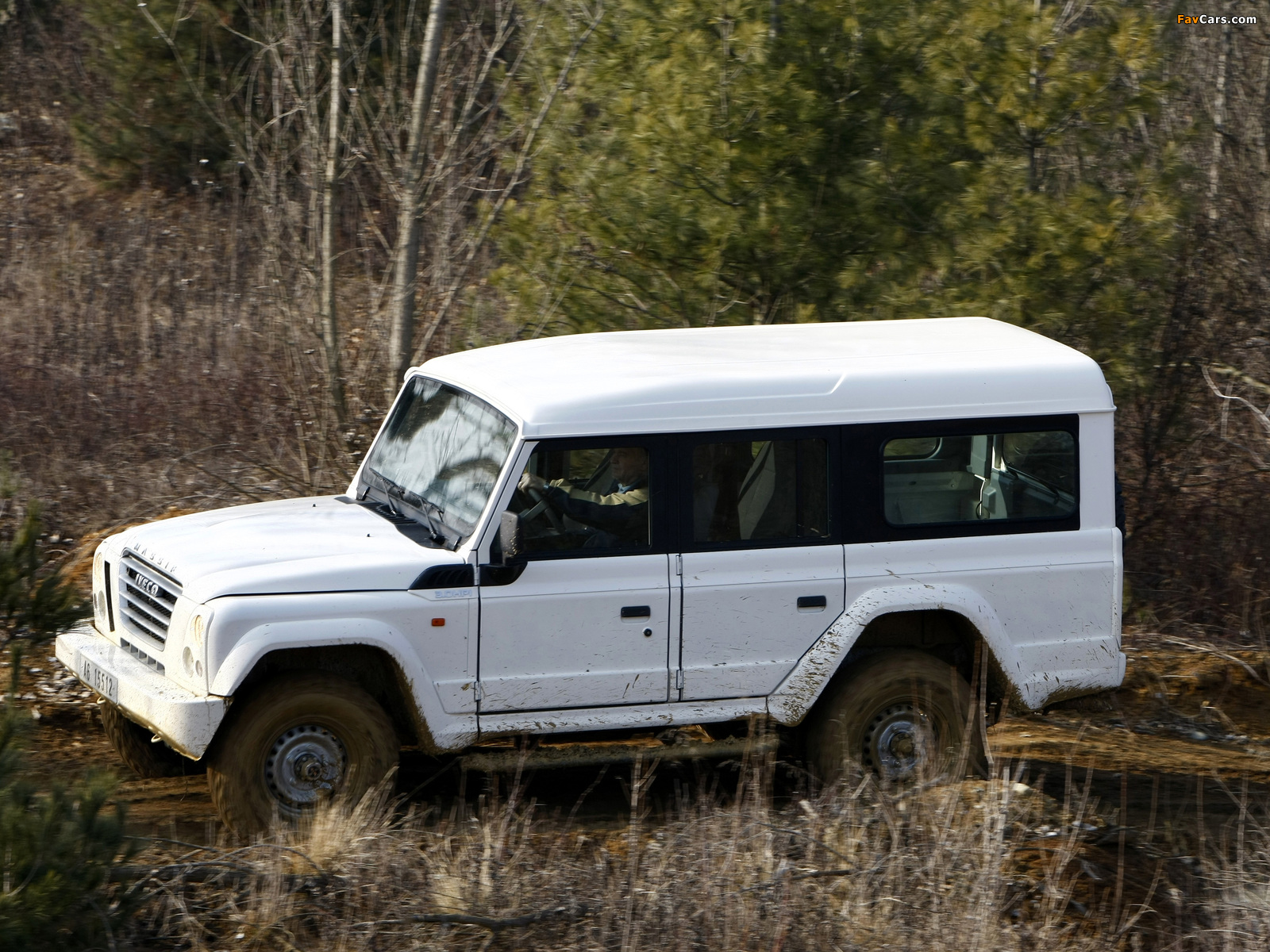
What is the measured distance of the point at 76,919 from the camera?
4086 mm

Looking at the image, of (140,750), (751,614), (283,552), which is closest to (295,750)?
(283,552)

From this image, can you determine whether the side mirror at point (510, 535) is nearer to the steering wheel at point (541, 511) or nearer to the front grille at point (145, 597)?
the steering wheel at point (541, 511)

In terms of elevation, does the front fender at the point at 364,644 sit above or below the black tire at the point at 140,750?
above

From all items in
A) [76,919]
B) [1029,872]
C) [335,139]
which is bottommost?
[1029,872]

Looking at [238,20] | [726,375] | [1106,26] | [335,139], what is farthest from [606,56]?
[238,20]

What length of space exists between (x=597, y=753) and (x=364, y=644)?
1101mm

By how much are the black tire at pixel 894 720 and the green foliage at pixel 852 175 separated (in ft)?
10.7

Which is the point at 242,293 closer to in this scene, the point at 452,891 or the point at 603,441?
the point at 603,441

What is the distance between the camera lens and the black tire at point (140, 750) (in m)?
6.00

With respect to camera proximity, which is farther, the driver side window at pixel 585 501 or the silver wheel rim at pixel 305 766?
the driver side window at pixel 585 501

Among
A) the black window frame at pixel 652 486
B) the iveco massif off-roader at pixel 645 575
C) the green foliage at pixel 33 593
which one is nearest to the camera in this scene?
the green foliage at pixel 33 593

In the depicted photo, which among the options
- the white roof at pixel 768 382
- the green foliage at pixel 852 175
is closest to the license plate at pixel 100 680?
the white roof at pixel 768 382

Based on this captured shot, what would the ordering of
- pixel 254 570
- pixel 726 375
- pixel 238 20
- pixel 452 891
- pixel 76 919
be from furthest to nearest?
pixel 238 20
pixel 726 375
pixel 254 570
pixel 452 891
pixel 76 919

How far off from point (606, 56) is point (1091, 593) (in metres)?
4.85
